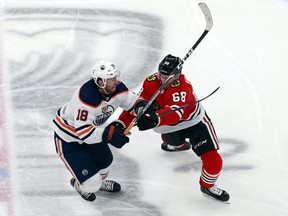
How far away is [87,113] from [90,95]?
11 centimetres

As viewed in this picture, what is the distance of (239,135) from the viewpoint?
539 cm

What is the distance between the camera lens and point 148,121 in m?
4.50

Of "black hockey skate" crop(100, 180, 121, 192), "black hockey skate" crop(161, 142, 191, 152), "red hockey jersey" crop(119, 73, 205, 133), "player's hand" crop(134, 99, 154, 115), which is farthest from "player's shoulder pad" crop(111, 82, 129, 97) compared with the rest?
"black hockey skate" crop(161, 142, 191, 152)

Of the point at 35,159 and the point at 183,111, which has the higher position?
the point at 183,111

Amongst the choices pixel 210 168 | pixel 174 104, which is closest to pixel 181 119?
pixel 174 104

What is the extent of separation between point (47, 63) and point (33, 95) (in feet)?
1.85

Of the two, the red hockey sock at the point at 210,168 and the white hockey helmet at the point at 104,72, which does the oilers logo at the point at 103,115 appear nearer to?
the white hockey helmet at the point at 104,72

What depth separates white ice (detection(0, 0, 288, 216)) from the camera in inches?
187

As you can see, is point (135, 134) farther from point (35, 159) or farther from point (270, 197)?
point (270, 197)

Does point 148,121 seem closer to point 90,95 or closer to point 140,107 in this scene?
point 140,107

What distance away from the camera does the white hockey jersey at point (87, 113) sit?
4297 millimetres

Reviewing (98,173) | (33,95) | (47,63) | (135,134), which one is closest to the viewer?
(98,173)

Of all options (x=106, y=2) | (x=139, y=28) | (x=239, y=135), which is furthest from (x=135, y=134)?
(x=106, y=2)

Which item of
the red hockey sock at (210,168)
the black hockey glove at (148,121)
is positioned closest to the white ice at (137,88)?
the red hockey sock at (210,168)
